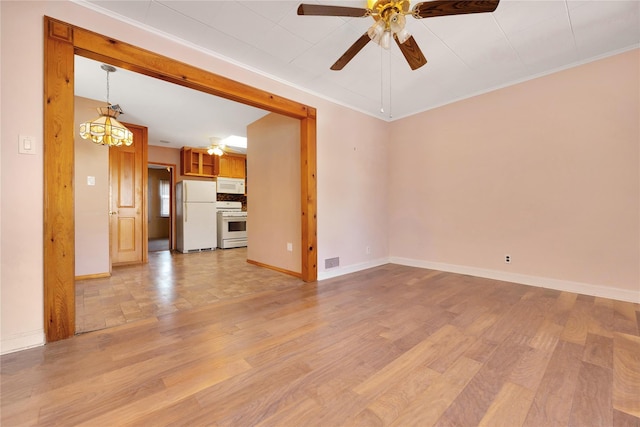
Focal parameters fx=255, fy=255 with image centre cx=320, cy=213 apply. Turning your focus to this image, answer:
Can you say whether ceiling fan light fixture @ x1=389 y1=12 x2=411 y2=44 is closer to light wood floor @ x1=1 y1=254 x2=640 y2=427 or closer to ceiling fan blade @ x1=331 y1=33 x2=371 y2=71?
ceiling fan blade @ x1=331 y1=33 x2=371 y2=71

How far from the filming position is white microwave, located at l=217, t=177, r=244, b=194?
6775mm

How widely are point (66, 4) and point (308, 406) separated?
10.3 feet

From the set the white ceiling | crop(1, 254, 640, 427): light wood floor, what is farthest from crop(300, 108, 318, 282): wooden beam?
crop(1, 254, 640, 427): light wood floor

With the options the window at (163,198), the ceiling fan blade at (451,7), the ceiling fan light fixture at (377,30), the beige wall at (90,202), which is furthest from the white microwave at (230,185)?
the ceiling fan blade at (451,7)

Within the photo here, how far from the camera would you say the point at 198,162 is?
6.50 metres

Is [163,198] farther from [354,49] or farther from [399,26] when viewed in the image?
[399,26]

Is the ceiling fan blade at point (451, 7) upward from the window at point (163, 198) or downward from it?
upward

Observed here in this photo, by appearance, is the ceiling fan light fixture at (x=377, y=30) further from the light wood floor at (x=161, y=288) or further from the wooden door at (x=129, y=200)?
the wooden door at (x=129, y=200)

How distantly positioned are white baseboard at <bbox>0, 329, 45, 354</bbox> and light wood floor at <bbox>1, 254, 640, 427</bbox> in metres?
0.06

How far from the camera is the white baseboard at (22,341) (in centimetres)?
167

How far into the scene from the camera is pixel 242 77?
9.25 ft

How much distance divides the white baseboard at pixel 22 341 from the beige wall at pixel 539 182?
437cm

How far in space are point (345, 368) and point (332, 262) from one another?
2.17 m

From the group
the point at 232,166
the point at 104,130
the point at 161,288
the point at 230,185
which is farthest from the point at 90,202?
the point at 232,166
